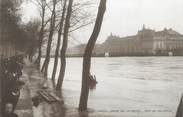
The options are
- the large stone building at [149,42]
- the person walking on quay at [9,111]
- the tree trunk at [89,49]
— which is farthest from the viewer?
the large stone building at [149,42]

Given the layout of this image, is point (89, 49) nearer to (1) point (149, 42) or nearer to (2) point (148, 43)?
(1) point (149, 42)

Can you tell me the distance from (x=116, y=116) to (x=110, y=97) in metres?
7.60

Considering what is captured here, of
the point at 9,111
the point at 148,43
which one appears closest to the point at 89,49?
the point at 9,111

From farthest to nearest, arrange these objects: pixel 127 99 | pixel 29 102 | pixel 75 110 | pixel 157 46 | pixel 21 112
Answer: pixel 157 46 → pixel 127 99 → pixel 75 110 → pixel 29 102 → pixel 21 112

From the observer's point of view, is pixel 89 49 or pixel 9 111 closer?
pixel 9 111

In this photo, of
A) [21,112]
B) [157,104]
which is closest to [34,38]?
[157,104]

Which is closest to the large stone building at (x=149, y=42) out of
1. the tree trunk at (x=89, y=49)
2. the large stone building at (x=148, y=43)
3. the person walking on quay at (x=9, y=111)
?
the large stone building at (x=148, y=43)

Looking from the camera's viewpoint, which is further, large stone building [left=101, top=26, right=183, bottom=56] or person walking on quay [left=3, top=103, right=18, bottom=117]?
large stone building [left=101, top=26, right=183, bottom=56]

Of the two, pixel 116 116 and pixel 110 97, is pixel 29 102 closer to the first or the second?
pixel 116 116

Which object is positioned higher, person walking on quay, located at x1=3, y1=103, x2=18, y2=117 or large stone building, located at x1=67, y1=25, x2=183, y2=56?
large stone building, located at x1=67, y1=25, x2=183, y2=56

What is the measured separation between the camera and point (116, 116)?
1530 cm

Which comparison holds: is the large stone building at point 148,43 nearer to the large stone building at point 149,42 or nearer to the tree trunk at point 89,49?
the large stone building at point 149,42

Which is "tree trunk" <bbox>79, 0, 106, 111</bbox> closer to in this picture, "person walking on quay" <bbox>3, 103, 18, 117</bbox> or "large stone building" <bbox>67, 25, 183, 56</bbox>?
"person walking on quay" <bbox>3, 103, 18, 117</bbox>

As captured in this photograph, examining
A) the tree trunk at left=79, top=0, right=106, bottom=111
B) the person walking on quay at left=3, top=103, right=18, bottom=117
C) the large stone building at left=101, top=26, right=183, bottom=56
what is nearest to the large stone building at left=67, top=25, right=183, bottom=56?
the large stone building at left=101, top=26, right=183, bottom=56
